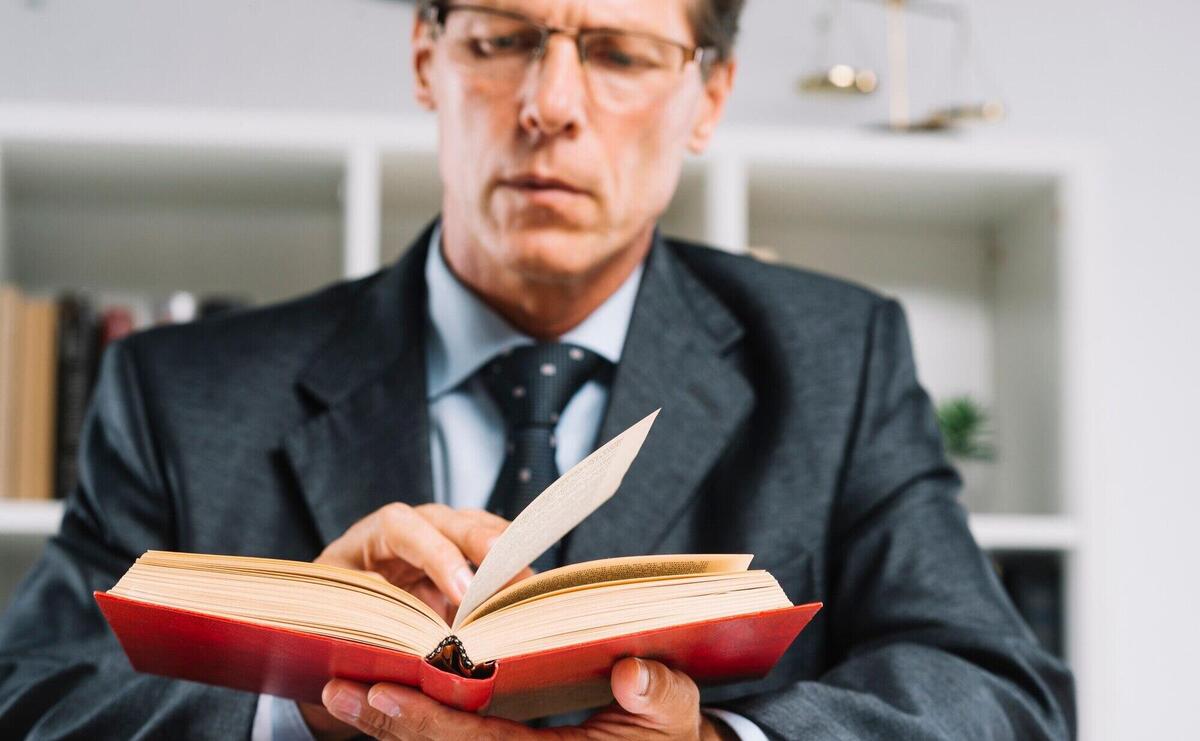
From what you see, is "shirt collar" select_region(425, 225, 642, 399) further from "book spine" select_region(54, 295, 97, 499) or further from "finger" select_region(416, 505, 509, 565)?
"book spine" select_region(54, 295, 97, 499)

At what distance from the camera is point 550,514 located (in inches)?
25.5

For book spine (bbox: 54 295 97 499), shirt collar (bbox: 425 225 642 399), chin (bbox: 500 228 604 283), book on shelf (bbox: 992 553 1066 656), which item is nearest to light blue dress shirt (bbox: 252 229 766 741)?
shirt collar (bbox: 425 225 642 399)

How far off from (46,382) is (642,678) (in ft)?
4.46

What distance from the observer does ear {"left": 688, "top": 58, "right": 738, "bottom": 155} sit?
1311 mm

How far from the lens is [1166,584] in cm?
239

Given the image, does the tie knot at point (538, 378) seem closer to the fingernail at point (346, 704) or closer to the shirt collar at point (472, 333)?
the shirt collar at point (472, 333)

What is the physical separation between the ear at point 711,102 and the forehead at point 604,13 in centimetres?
13

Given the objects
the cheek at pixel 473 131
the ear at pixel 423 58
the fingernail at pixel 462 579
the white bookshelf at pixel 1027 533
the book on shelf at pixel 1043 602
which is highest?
the ear at pixel 423 58

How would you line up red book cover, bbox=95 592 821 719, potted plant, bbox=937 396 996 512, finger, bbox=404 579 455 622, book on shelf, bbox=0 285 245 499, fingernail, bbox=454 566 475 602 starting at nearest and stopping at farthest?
red book cover, bbox=95 592 821 719, fingernail, bbox=454 566 475 602, finger, bbox=404 579 455 622, book on shelf, bbox=0 285 245 499, potted plant, bbox=937 396 996 512

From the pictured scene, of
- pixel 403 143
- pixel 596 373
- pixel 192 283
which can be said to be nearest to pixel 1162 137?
pixel 403 143

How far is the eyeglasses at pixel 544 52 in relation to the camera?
1.12 meters

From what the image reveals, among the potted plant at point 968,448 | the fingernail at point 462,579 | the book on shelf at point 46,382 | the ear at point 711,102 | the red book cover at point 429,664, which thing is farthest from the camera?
the potted plant at point 968,448

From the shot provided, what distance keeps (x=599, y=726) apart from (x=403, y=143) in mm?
1209

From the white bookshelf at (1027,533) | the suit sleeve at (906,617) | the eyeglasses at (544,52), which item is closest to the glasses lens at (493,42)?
the eyeglasses at (544,52)
